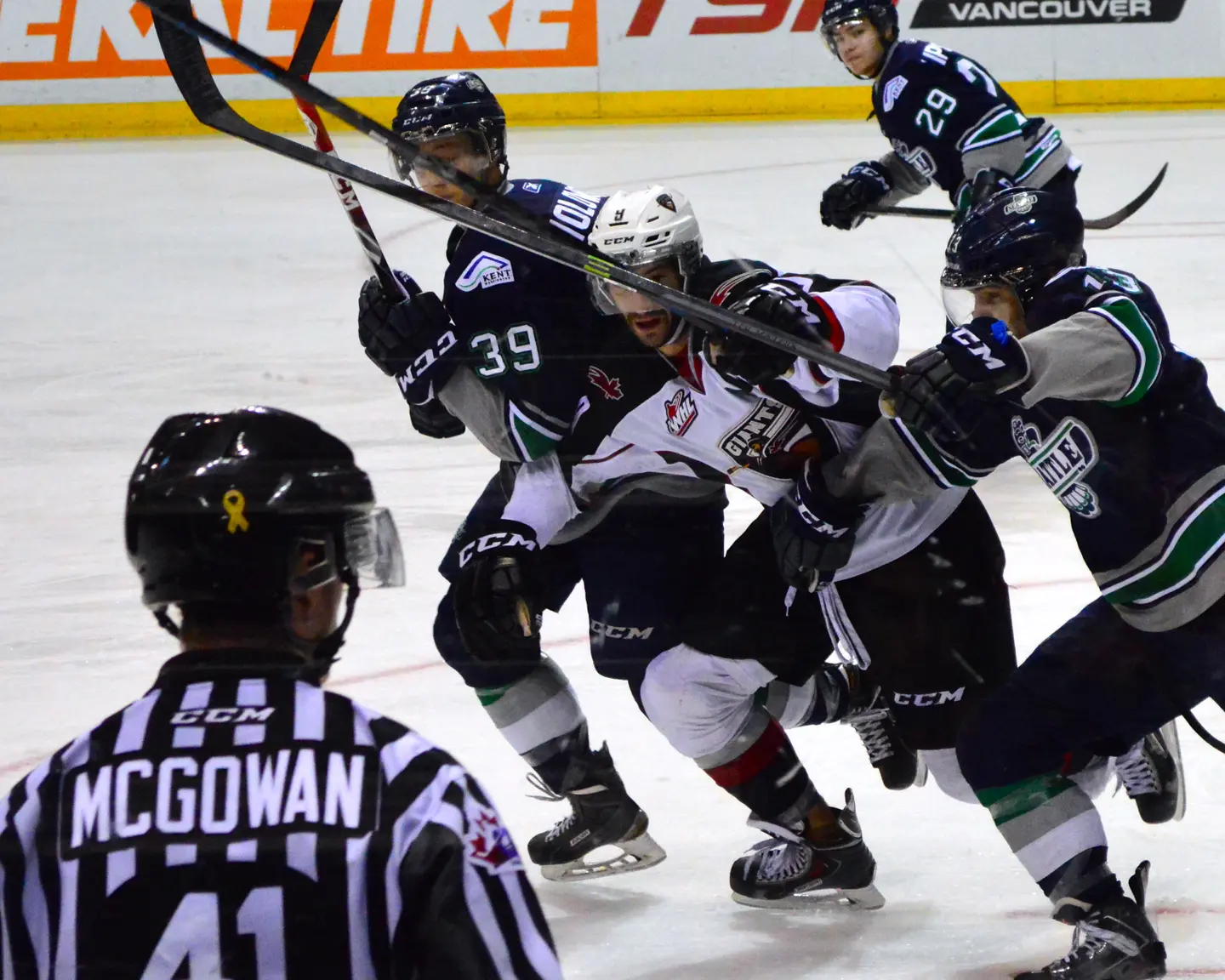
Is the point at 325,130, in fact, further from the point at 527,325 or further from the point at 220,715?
the point at 220,715

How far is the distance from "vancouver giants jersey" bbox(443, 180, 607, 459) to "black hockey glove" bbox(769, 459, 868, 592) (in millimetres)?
361

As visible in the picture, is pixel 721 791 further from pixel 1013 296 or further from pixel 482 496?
pixel 1013 296

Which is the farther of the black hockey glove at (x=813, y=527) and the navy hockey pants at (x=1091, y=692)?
the black hockey glove at (x=813, y=527)

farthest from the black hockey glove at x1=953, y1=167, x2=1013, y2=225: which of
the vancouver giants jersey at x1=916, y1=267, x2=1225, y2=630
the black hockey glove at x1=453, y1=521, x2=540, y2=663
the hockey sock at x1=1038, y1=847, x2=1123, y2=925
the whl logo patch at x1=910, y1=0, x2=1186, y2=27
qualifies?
the whl logo patch at x1=910, y1=0, x2=1186, y2=27

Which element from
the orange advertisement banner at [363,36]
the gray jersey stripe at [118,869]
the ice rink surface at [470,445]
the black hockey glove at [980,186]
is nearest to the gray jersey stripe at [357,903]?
the gray jersey stripe at [118,869]

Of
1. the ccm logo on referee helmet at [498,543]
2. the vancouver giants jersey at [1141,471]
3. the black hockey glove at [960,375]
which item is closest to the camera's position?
the black hockey glove at [960,375]

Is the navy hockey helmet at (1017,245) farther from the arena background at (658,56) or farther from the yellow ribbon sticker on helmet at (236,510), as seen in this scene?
the arena background at (658,56)

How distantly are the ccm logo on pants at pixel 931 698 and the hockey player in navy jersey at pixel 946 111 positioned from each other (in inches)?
77.9

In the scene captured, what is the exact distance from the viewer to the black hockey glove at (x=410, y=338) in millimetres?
2203

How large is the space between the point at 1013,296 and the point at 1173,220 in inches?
171

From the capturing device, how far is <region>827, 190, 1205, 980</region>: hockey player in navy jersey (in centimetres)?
184

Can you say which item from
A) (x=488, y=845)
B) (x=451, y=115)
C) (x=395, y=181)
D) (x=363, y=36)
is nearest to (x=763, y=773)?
(x=395, y=181)

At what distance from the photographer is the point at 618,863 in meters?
2.26

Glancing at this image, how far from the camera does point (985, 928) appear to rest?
6.83 ft
